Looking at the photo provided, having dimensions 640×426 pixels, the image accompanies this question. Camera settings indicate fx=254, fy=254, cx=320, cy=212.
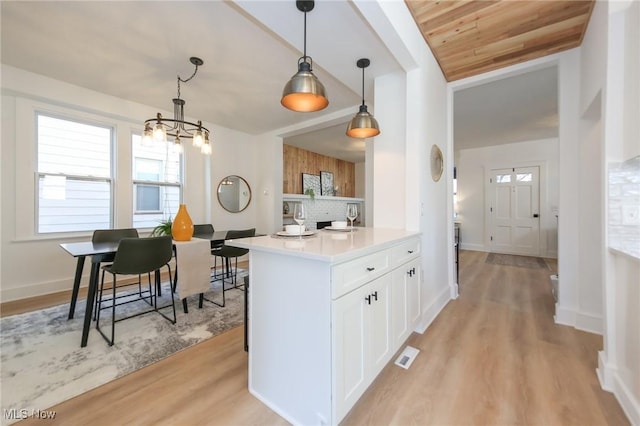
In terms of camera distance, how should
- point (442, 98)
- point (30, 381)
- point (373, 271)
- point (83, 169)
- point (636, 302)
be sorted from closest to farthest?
point (636, 302), point (373, 271), point (30, 381), point (442, 98), point (83, 169)

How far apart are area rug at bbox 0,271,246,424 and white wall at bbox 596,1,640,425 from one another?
107 inches

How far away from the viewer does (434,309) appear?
2.59 meters

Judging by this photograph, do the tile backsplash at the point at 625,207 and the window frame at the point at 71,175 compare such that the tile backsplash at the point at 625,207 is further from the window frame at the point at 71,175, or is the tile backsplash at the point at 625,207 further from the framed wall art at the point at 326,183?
the framed wall art at the point at 326,183

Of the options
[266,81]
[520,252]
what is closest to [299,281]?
[266,81]

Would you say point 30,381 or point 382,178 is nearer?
point 30,381

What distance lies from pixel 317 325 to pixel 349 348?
8.9 inches

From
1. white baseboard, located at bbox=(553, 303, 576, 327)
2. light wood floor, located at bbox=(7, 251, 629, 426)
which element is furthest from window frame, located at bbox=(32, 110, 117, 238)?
white baseboard, located at bbox=(553, 303, 576, 327)

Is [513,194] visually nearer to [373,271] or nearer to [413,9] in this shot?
[413,9]

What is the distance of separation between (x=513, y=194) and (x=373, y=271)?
6.32 m

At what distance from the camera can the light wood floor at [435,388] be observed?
1.35 meters

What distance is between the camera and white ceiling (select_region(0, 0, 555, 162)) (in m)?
1.95

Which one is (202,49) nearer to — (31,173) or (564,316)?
(31,173)

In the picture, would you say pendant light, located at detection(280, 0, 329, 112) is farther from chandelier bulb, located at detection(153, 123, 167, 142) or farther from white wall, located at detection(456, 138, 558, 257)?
white wall, located at detection(456, 138, 558, 257)

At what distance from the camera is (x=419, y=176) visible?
234 centimetres
